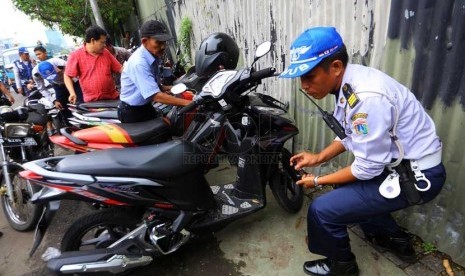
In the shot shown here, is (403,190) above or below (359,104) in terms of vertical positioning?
below

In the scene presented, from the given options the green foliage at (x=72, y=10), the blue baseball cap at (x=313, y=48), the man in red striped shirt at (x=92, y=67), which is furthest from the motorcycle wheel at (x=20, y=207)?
the green foliage at (x=72, y=10)

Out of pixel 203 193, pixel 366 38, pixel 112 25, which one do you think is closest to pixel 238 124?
pixel 203 193

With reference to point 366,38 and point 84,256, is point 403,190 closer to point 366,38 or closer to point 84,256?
point 366,38

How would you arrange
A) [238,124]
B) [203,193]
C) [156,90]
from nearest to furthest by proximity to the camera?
[203,193] < [238,124] < [156,90]

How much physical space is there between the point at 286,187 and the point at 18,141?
2.75 meters

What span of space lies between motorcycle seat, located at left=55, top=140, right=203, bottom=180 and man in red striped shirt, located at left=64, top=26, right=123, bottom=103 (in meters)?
2.31

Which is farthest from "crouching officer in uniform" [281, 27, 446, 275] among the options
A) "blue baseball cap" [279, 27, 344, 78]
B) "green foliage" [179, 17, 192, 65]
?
"green foliage" [179, 17, 192, 65]

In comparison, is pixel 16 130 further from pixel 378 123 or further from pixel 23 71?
pixel 23 71

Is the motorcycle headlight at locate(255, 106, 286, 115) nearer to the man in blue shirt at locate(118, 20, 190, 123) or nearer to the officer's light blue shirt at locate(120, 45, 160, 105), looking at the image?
the man in blue shirt at locate(118, 20, 190, 123)

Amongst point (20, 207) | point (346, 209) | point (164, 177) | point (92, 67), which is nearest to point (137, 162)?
point (164, 177)

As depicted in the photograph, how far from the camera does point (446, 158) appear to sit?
2.13 meters

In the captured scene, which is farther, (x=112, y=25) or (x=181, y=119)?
(x=112, y=25)

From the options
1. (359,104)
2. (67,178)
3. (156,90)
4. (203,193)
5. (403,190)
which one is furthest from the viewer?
(156,90)

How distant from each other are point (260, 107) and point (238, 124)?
0.23 meters
